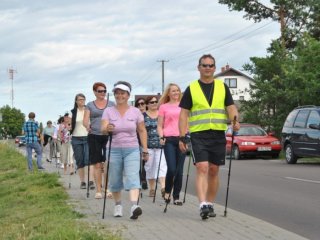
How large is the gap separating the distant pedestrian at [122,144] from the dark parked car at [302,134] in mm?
12229

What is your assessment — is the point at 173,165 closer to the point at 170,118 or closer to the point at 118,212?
the point at 170,118

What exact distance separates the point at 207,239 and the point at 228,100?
2.19 metres

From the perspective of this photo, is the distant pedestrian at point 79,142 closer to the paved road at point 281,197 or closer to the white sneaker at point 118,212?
the paved road at point 281,197

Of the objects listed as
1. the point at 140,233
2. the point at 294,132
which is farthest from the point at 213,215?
the point at 294,132

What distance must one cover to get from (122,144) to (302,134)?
13.3m

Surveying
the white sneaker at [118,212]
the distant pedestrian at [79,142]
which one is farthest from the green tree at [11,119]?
the white sneaker at [118,212]

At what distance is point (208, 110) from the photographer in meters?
8.10

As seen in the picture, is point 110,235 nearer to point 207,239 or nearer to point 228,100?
point 207,239

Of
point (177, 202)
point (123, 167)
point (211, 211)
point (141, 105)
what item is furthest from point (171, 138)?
point (141, 105)

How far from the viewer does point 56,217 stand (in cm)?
816

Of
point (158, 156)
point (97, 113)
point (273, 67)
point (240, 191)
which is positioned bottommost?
point (240, 191)

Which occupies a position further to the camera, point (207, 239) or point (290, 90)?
point (290, 90)

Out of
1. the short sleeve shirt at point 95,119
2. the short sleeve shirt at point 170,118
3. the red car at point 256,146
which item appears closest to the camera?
the short sleeve shirt at point 170,118

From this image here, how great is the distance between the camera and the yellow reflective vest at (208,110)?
26.6 feet
